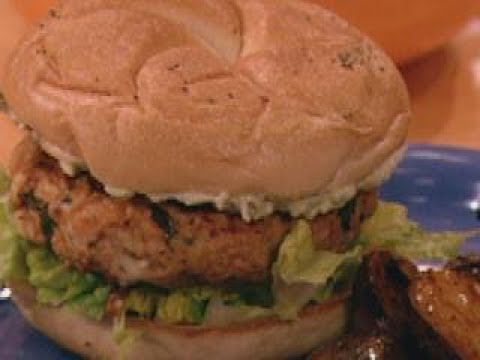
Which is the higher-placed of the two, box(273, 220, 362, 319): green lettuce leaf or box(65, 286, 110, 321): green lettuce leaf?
box(273, 220, 362, 319): green lettuce leaf

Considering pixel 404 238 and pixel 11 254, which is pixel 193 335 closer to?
pixel 11 254

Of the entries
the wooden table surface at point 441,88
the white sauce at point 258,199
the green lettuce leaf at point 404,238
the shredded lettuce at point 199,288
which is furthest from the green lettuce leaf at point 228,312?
the wooden table surface at point 441,88

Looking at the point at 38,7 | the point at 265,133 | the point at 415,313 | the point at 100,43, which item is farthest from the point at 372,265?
the point at 38,7

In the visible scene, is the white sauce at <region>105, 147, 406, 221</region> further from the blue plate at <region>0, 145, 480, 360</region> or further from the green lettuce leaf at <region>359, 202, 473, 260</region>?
the blue plate at <region>0, 145, 480, 360</region>

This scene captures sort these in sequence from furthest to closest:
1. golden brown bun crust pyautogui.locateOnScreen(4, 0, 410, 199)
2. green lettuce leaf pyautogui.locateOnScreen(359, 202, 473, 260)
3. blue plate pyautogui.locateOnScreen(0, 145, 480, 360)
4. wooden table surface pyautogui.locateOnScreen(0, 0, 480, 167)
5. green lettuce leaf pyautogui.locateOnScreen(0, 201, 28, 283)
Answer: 1. wooden table surface pyautogui.locateOnScreen(0, 0, 480, 167)
2. blue plate pyautogui.locateOnScreen(0, 145, 480, 360)
3. green lettuce leaf pyautogui.locateOnScreen(359, 202, 473, 260)
4. green lettuce leaf pyautogui.locateOnScreen(0, 201, 28, 283)
5. golden brown bun crust pyautogui.locateOnScreen(4, 0, 410, 199)

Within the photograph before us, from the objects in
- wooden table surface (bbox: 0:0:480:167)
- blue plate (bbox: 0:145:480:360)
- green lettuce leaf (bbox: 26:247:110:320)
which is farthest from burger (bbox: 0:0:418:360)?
wooden table surface (bbox: 0:0:480:167)

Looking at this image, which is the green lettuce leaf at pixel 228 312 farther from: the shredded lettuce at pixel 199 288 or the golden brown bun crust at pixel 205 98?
the golden brown bun crust at pixel 205 98
